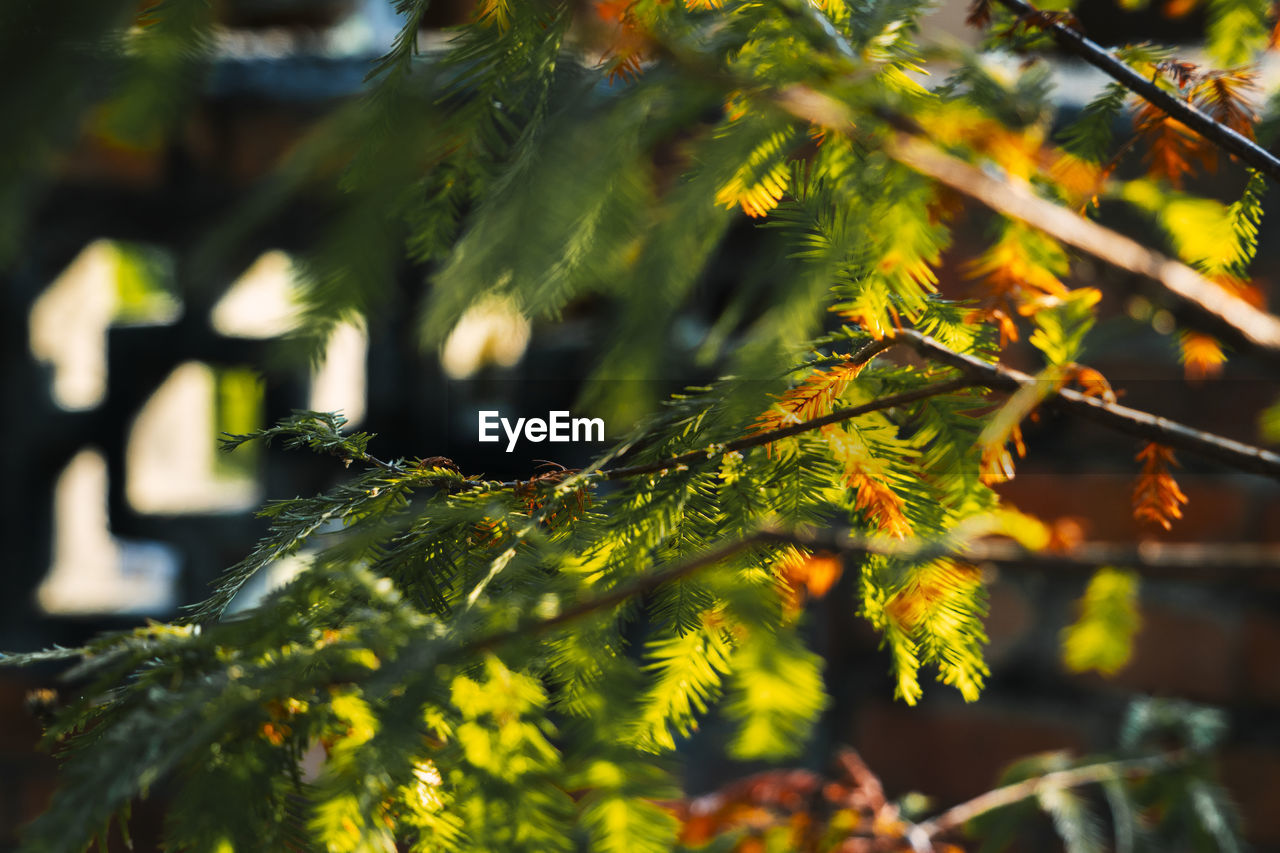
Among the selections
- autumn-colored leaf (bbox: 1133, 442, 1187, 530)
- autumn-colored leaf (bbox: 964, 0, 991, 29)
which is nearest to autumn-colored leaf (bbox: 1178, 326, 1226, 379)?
autumn-colored leaf (bbox: 1133, 442, 1187, 530)

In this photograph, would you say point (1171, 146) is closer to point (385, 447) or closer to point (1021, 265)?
point (1021, 265)

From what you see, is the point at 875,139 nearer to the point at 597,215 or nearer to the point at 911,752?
the point at 597,215

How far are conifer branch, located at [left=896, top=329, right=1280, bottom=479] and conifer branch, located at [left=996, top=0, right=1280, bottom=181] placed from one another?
0.35ft

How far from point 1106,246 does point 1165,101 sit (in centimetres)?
16

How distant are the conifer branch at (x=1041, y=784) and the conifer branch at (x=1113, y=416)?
1.38 feet

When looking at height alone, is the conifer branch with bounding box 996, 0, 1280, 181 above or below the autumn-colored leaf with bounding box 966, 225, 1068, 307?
above

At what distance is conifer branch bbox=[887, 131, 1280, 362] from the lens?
20 cm

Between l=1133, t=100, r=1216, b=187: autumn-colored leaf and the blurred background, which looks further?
the blurred background

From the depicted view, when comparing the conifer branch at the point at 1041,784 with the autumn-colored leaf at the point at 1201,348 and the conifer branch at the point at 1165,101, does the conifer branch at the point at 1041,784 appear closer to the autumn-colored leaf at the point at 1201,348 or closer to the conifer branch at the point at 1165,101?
the autumn-colored leaf at the point at 1201,348

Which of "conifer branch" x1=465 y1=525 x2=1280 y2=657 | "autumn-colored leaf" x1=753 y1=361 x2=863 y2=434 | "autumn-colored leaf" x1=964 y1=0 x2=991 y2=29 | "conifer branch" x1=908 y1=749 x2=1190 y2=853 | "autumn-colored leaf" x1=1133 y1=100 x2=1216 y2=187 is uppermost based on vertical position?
"autumn-colored leaf" x1=964 y1=0 x2=991 y2=29

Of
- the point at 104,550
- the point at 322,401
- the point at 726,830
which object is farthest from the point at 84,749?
the point at 104,550

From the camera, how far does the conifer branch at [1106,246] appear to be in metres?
0.20

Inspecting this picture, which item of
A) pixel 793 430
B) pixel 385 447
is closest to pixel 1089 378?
pixel 793 430

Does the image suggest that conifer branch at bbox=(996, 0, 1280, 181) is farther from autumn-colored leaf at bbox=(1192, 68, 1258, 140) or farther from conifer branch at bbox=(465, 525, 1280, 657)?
conifer branch at bbox=(465, 525, 1280, 657)
